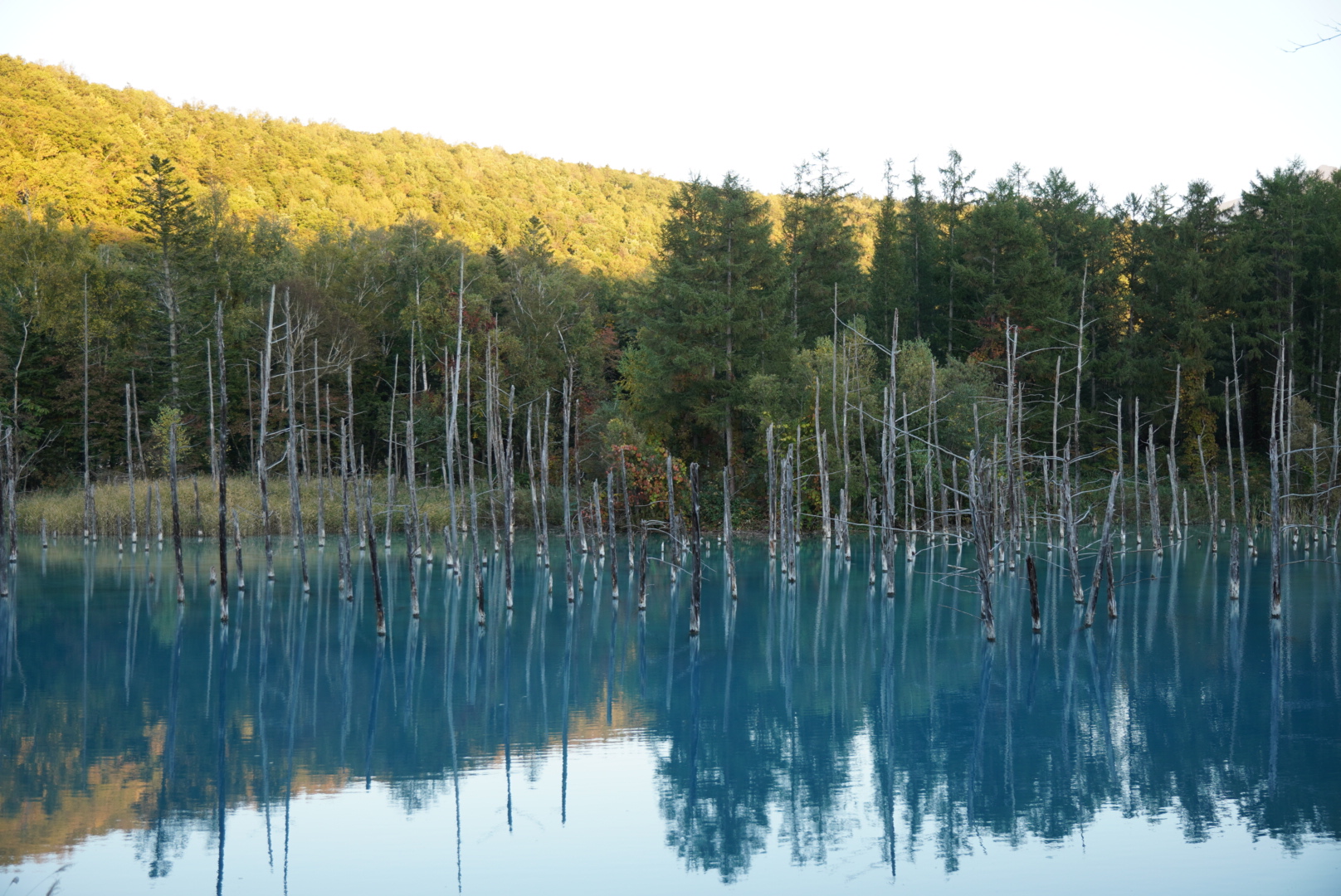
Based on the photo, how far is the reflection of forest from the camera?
9.19 meters

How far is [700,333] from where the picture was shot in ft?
109

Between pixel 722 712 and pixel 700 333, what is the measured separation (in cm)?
2175

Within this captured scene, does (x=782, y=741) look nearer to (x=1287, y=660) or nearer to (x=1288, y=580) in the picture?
(x=1287, y=660)

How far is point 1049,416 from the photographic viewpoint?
117ft

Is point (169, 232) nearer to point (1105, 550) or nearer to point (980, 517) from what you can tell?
point (980, 517)

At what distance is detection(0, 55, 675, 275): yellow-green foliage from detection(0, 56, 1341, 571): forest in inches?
12.8

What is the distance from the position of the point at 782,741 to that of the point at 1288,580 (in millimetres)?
15370

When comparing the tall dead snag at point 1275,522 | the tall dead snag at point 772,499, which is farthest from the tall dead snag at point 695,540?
the tall dead snag at point 1275,522

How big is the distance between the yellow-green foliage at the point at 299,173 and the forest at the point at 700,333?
32 centimetres

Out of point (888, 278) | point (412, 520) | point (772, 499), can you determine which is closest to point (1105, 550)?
point (772, 499)

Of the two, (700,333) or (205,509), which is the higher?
(700,333)

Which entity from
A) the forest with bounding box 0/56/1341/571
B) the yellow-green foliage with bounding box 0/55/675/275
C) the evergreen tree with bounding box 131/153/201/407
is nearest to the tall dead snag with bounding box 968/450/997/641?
the forest with bounding box 0/56/1341/571

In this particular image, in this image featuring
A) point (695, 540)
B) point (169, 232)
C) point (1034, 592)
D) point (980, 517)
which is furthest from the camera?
point (169, 232)

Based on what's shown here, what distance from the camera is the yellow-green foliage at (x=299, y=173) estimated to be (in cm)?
4647
